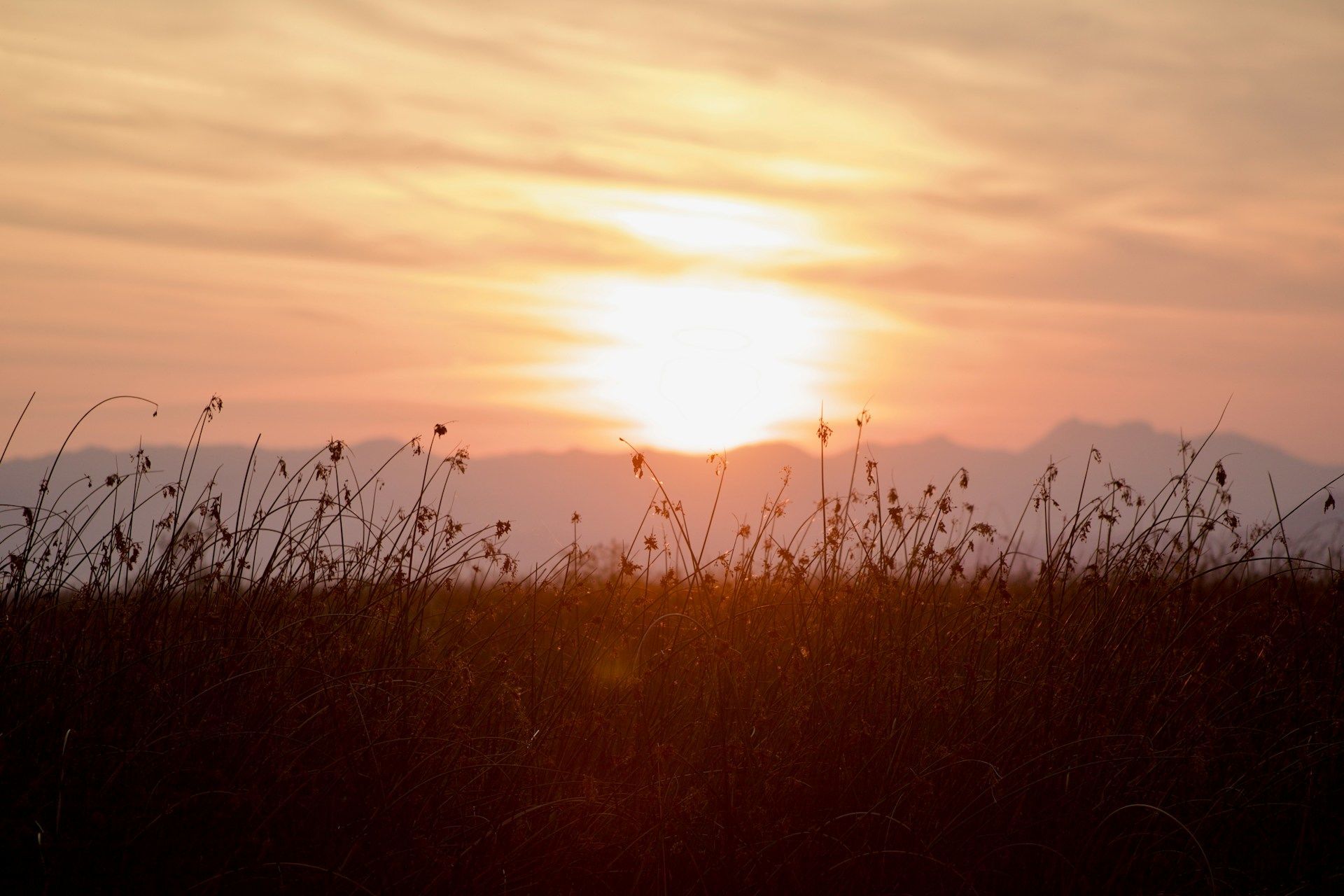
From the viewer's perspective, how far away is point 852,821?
12.0 feet

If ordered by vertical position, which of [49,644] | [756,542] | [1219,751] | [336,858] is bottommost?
[336,858]

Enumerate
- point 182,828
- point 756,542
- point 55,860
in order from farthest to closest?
point 756,542 < point 182,828 < point 55,860

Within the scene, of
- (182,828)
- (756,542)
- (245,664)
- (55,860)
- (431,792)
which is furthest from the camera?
(756,542)

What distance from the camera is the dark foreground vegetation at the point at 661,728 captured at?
3268 millimetres

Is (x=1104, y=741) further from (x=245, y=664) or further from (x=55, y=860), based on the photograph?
(x=55, y=860)

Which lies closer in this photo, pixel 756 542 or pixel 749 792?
pixel 749 792

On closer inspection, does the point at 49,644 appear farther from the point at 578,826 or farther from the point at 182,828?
the point at 578,826

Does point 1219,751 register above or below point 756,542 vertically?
below

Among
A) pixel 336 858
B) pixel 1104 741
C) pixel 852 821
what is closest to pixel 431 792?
pixel 336 858

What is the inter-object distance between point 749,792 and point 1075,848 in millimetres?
1066

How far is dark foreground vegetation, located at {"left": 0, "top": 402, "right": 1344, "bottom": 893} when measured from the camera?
3.27 m

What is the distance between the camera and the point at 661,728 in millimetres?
4273

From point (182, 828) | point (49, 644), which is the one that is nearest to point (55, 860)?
point (182, 828)

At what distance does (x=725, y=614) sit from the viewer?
4.99 meters
